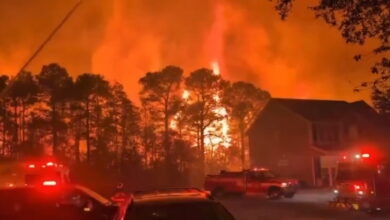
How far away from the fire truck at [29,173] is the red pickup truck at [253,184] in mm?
13039

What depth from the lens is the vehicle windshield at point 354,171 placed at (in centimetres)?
1918

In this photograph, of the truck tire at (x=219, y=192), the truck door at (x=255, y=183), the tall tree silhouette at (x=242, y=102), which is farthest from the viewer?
the tall tree silhouette at (x=242, y=102)

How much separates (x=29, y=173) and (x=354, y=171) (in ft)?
35.5

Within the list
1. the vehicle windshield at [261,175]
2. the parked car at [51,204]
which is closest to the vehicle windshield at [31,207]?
the parked car at [51,204]

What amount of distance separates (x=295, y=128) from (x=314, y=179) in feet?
19.1

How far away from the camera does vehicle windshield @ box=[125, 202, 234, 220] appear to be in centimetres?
607

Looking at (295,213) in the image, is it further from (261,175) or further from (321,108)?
(321,108)

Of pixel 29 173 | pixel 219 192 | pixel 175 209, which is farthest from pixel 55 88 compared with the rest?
pixel 175 209

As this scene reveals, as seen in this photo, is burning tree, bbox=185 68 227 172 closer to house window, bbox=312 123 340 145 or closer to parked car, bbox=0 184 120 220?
house window, bbox=312 123 340 145

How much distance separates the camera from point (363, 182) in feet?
62.7

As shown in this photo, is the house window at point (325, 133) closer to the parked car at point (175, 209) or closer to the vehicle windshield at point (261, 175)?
the vehicle windshield at point (261, 175)

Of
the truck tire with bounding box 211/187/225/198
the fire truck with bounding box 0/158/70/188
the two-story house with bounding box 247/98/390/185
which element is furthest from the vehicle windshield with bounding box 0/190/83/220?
the two-story house with bounding box 247/98/390/185

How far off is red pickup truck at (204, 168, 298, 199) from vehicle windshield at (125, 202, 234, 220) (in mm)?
23004

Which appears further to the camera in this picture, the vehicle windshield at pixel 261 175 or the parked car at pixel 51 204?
the vehicle windshield at pixel 261 175
